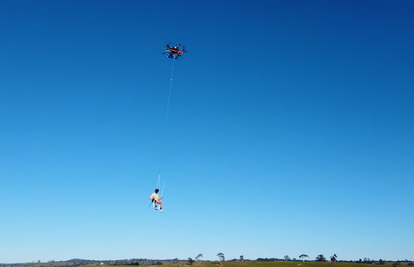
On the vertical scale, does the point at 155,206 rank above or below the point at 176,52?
below

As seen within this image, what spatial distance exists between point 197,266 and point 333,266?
7454 centimetres

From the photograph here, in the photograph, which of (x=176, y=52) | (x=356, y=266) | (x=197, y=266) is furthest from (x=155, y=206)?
(x=356, y=266)

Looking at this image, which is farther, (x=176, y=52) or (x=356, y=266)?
(x=356, y=266)

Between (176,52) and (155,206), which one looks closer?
(155,206)

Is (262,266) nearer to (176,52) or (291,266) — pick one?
(291,266)

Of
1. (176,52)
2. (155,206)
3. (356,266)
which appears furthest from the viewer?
(356,266)

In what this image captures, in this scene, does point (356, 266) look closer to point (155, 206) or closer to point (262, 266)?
point (262, 266)

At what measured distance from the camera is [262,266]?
655 feet

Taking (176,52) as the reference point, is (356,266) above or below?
below

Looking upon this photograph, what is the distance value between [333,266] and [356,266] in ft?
40.2

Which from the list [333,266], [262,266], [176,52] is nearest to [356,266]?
[333,266]

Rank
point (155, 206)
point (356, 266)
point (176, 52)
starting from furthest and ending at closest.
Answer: point (356, 266) < point (176, 52) < point (155, 206)

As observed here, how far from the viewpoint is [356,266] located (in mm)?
193875

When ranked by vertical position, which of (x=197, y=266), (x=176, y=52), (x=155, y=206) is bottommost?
(x=197, y=266)
